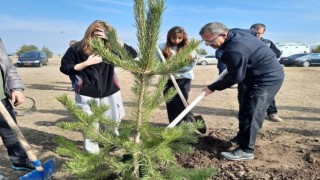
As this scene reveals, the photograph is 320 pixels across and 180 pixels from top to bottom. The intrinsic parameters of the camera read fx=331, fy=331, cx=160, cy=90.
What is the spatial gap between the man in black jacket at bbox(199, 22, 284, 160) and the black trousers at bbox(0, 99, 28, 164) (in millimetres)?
2135

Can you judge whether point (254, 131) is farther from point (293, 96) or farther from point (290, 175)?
point (293, 96)

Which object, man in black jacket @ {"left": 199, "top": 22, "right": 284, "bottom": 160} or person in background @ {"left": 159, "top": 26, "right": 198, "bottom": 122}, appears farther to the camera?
person in background @ {"left": 159, "top": 26, "right": 198, "bottom": 122}

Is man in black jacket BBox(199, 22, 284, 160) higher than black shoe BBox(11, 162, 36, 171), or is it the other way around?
man in black jacket BBox(199, 22, 284, 160)

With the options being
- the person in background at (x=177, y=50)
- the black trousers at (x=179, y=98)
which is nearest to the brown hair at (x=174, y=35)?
the person in background at (x=177, y=50)

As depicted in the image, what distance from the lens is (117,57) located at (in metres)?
1.95

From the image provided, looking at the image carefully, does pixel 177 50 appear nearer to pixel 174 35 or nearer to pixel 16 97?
pixel 174 35

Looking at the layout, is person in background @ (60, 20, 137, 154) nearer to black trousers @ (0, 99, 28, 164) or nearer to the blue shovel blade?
the blue shovel blade

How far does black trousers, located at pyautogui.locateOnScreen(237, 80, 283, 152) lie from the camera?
150 inches

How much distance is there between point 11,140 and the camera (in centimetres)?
346

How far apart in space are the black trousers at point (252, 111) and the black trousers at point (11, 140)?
2.49 metres

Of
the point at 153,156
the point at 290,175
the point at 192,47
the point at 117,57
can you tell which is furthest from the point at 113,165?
the point at 290,175

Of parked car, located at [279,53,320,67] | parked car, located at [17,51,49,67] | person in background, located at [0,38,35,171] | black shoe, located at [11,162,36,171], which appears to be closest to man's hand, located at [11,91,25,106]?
person in background, located at [0,38,35,171]

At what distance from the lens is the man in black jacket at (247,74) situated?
3547 mm

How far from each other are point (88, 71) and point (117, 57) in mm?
1880
